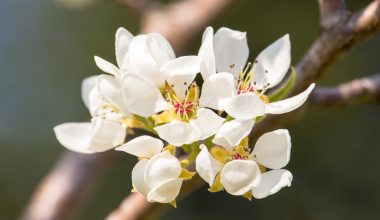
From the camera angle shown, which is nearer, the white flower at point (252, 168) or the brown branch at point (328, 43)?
the white flower at point (252, 168)

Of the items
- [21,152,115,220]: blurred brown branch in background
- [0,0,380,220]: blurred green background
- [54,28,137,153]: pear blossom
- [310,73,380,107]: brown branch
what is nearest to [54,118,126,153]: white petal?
[54,28,137,153]: pear blossom

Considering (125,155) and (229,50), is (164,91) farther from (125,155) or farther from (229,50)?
(125,155)

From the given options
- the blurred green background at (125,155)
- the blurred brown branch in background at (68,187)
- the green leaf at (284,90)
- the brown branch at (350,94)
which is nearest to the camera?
the green leaf at (284,90)

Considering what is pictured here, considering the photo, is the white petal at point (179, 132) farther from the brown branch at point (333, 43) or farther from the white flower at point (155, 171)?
the brown branch at point (333, 43)

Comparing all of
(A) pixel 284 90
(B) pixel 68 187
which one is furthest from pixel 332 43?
(B) pixel 68 187

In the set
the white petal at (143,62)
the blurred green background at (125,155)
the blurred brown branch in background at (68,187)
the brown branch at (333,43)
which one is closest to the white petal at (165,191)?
the white petal at (143,62)

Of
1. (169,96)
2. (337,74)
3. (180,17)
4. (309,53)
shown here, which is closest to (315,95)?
(309,53)

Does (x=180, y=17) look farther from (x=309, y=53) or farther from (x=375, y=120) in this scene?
(x=375, y=120)

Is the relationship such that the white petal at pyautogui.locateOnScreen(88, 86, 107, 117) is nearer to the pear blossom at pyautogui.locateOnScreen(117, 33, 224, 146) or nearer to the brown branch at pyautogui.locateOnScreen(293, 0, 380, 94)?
the pear blossom at pyautogui.locateOnScreen(117, 33, 224, 146)
